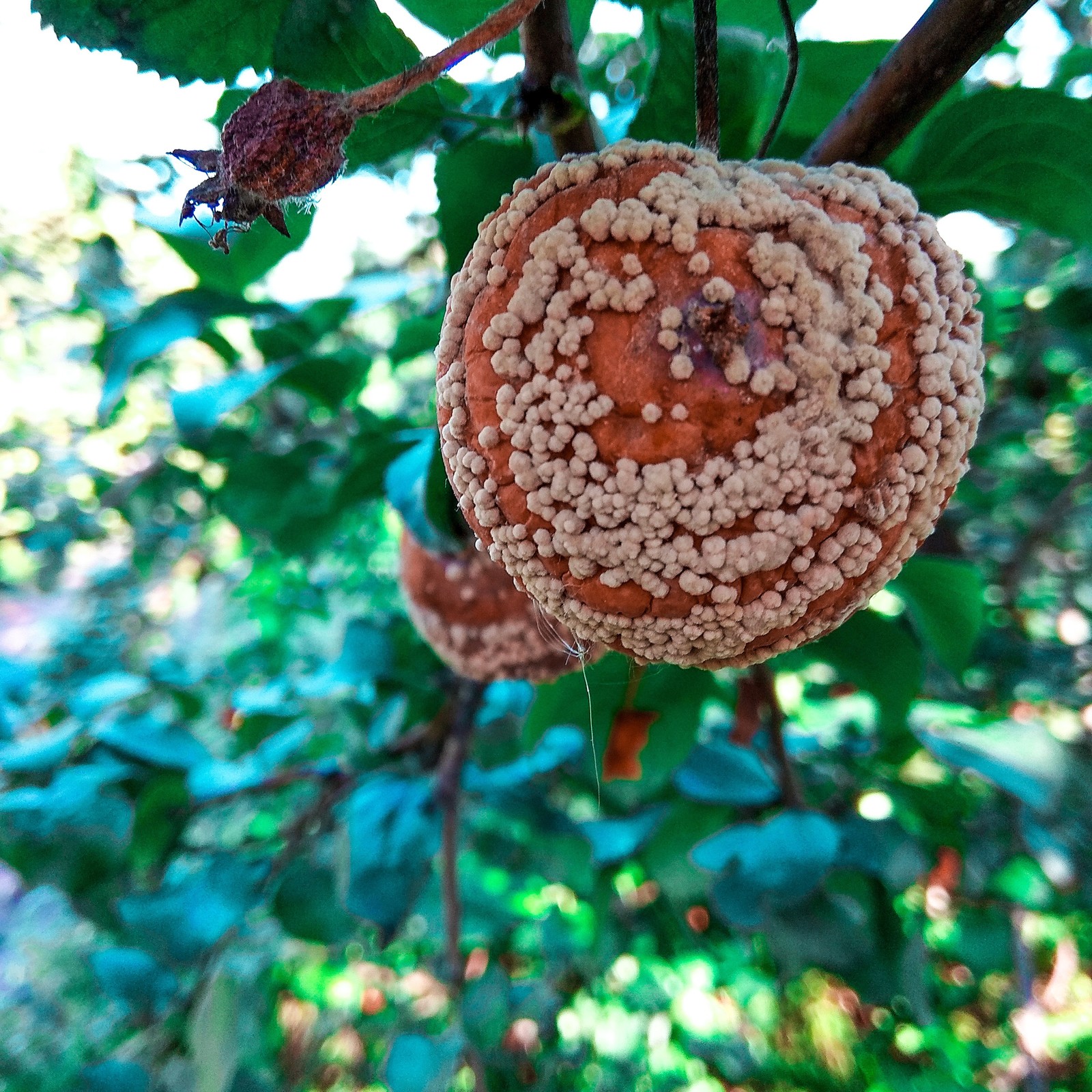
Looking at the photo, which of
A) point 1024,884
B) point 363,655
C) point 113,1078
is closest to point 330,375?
point 363,655

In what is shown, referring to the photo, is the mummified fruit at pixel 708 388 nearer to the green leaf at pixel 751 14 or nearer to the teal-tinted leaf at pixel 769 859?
the green leaf at pixel 751 14

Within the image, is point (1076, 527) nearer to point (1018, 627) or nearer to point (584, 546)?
point (1018, 627)

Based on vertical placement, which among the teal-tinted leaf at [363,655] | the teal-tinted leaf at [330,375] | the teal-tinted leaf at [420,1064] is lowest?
the teal-tinted leaf at [420,1064]

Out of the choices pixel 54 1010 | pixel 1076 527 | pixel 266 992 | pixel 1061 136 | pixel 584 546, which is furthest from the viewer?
pixel 54 1010

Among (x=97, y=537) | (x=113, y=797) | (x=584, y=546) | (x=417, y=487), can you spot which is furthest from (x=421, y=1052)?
(x=97, y=537)

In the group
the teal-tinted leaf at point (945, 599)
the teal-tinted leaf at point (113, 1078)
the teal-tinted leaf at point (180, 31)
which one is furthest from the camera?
the teal-tinted leaf at point (113, 1078)

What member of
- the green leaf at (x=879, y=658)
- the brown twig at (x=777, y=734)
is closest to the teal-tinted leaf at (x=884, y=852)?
the brown twig at (x=777, y=734)
